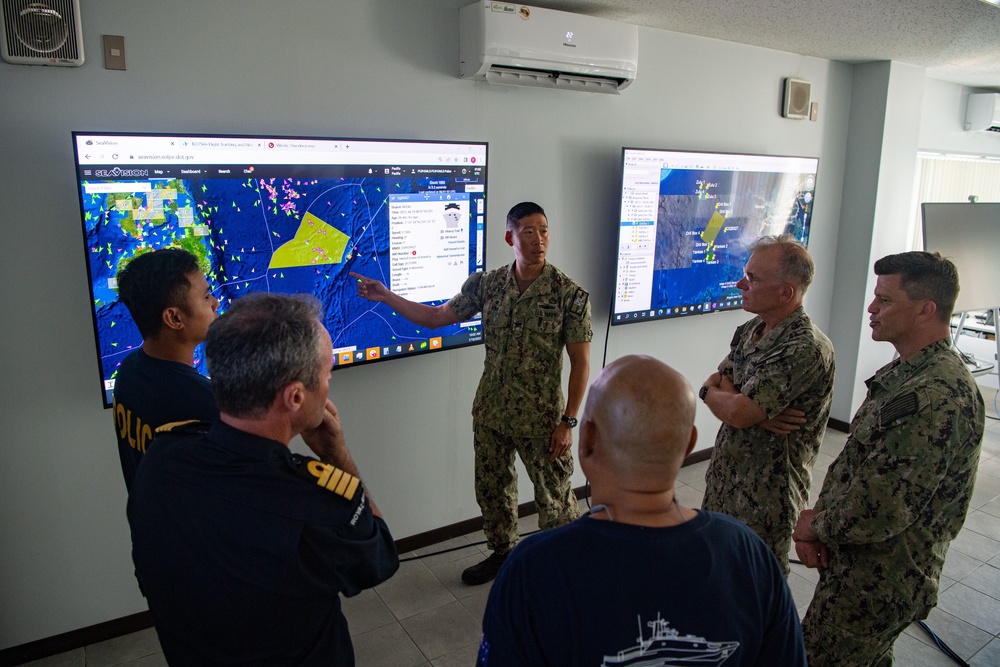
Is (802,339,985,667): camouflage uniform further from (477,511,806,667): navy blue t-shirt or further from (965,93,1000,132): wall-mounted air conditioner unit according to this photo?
(965,93,1000,132): wall-mounted air conditioner unit

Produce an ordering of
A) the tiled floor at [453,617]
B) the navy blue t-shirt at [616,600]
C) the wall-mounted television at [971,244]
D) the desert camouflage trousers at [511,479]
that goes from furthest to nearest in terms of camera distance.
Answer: the wall-mounted television at [971,244], the desert camouflage trousers at [511,479], the tiled floor at [453,617], the navy blue t-shirt at [616,600]

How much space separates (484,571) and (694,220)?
7.61ft

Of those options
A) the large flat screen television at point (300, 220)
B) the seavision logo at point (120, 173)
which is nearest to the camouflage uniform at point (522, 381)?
the large flat screen television at point (300, 220)

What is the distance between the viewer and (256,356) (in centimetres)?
110

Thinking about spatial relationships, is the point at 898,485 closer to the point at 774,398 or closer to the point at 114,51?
the point at 774,398

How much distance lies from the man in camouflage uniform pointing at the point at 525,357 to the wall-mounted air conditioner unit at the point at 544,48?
27.8 inches

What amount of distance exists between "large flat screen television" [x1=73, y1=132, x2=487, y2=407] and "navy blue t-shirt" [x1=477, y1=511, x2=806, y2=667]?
1859 millimetres

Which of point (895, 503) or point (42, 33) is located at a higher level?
point (42, 33)

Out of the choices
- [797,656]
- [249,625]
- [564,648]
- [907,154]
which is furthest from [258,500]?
[907,154]

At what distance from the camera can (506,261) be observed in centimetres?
326

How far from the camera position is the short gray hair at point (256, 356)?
1103 millimetres

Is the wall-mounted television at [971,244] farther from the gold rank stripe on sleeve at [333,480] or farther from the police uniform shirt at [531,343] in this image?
the gold rank stripe on sleeve at [333,480]

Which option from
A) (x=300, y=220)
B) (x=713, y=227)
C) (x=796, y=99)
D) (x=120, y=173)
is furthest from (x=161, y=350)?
(x=796, y=99)

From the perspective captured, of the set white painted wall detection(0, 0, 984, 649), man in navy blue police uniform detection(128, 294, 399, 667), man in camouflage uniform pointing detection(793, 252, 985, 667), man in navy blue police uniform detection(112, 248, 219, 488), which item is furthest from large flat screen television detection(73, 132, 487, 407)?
man in camouflage uniform pointing detection(793, 252, 985, 667)
